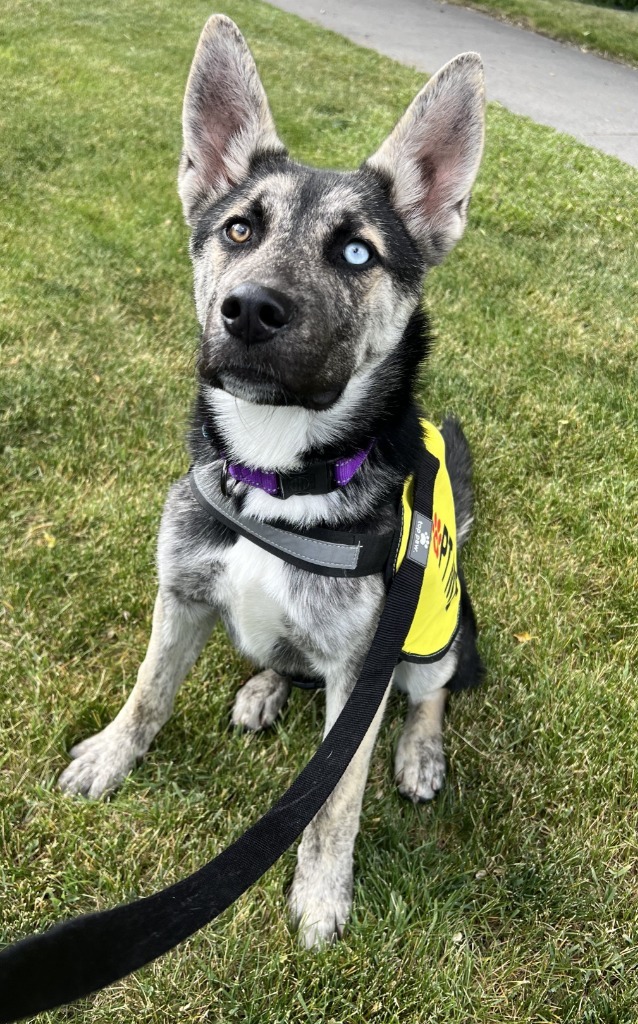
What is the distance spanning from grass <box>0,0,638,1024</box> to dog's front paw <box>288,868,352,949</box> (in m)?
0.04

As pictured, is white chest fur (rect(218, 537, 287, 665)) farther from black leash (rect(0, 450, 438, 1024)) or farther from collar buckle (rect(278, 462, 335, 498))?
black leash (rect(0, 450, 438, 1024))

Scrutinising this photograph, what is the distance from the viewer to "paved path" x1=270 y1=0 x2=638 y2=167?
1136 cm

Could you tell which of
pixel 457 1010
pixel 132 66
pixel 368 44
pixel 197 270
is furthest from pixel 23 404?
pixel 368 44

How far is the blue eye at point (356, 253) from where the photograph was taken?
213 cm

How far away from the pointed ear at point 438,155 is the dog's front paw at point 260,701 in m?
1.70

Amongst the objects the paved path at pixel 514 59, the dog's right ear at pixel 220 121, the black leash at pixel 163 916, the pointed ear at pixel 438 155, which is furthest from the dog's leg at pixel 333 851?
the paved path at pixel 514 59

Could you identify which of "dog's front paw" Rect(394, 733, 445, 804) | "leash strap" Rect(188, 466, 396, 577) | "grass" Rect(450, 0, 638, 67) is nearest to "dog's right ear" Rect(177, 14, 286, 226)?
"leash strap" Rect(188, 466, 396, 577)

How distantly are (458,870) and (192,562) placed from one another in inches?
53.3

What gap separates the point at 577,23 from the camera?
59.2ft

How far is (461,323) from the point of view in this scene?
5500mm

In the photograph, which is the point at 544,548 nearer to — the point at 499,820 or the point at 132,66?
the point at 499,820

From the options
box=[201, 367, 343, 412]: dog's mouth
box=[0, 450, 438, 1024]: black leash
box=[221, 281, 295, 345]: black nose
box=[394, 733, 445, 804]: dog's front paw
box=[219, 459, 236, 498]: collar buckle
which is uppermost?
box=[221, 281, 295, 345]: black nose

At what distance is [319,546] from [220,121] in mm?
1570

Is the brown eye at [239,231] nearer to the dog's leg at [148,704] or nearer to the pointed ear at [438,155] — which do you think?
the pointed ear at [438,155]
